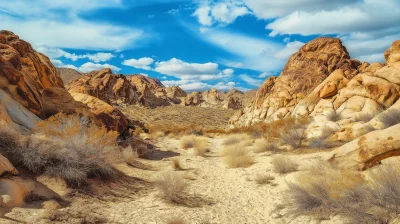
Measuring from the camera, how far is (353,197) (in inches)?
227

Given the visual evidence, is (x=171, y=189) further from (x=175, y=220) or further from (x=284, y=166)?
(x=284, y=166)

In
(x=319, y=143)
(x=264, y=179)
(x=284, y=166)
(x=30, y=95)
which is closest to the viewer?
(x=264, y=179)

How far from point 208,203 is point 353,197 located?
383cm

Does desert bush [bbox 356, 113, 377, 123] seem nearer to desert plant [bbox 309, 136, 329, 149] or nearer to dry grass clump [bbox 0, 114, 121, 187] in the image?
desert plant [bbox 309, 136, 329, 149]

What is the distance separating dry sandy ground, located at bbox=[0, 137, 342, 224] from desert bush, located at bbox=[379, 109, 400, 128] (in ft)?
10.8

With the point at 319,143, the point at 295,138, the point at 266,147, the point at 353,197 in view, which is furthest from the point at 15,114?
the point at 295,138

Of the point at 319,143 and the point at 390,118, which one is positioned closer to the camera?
the point at 390,118

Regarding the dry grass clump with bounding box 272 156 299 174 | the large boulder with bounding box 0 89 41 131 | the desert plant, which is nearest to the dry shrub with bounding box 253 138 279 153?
the desert plant

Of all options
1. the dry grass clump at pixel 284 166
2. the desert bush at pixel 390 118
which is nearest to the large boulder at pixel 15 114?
the dry grass clump at pixel 284 166

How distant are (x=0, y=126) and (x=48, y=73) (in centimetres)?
990

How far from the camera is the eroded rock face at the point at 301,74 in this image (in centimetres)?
2639

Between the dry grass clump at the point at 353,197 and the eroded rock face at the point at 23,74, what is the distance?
10.2 meters

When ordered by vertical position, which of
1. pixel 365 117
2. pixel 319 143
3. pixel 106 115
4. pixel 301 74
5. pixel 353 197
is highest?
pixel 301 74

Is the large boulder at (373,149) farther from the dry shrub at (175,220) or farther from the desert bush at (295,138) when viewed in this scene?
the desert bush at (295,138)
